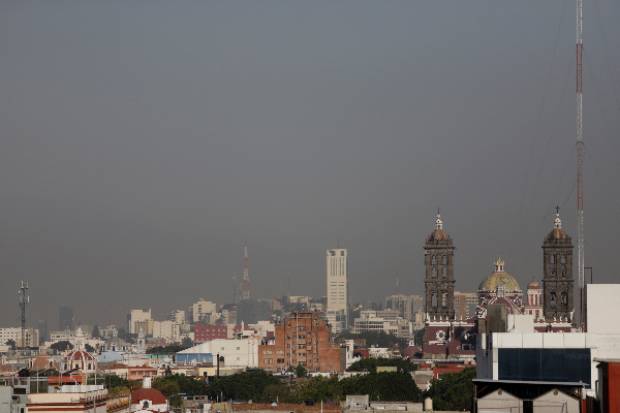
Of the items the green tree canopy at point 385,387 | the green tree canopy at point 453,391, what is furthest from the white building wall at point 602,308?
the green tree canopy at point 385,387

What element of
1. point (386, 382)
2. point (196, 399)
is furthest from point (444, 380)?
point (196, 399)

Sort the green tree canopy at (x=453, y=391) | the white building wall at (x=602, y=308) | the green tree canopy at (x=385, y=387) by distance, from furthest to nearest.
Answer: the green tree canopy at (x=385, y=387)
the green tree canopy at (x=453, y=391)
the white building wall at (x=602, y=308)

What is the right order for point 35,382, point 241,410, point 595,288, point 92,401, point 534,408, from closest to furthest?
point 534,408, point 595,288, point 92,401, point 35,382, point 241,410

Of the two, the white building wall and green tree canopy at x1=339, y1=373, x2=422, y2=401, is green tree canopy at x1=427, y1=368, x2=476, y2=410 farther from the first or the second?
the white building wall

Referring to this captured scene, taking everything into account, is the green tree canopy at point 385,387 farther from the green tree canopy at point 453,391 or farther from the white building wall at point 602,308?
the white building wall at point 602,308

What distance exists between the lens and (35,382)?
103 meters

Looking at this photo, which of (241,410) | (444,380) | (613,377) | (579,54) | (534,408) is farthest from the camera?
(444,380)

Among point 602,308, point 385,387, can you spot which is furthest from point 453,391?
point 602,308

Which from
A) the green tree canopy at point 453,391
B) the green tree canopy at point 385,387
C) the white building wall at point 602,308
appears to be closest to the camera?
the white building wall at point 602,308

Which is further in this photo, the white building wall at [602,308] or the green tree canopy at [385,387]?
the green tree canopy at [385,387]

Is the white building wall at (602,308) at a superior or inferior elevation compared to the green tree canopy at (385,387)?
superior

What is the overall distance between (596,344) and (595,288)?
240 cm

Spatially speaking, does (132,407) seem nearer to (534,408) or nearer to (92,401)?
(92,401)

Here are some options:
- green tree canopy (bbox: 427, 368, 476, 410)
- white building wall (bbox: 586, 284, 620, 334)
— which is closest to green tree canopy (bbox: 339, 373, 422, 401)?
green tree canopy (bbox: 427, 368, 476, 410)
